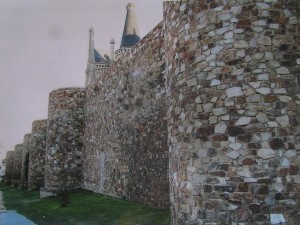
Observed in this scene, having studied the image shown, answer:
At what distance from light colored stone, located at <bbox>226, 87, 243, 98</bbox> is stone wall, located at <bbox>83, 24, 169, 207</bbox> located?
190 inches

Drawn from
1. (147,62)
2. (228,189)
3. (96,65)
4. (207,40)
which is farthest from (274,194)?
(96,65)

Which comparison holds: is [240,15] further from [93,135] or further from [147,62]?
[93,135]

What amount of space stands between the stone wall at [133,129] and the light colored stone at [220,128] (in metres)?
4.68

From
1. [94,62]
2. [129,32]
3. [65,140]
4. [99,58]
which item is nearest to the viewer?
[65,140]

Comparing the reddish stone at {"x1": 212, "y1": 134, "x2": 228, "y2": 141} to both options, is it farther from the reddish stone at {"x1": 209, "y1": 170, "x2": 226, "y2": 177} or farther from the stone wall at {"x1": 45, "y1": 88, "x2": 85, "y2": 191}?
the stone wall at {"x1": 45, "y1": 88, "x2": 85, "y2": 191}

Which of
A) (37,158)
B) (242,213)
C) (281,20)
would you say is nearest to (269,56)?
(281,20)

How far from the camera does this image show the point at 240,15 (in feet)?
18.1

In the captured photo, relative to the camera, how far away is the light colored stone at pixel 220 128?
5.35 meters

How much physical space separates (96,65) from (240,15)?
2503 inches

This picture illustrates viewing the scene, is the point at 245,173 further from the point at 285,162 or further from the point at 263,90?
the point at 263,90

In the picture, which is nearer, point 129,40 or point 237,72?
point 237,72

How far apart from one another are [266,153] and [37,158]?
21.1 meters

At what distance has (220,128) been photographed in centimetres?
538

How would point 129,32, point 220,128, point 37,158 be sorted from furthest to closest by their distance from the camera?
point 129,32 → point 37,158 → point 220,128
